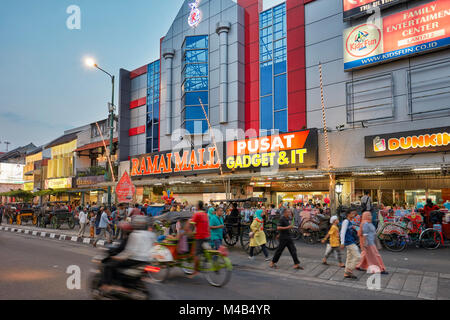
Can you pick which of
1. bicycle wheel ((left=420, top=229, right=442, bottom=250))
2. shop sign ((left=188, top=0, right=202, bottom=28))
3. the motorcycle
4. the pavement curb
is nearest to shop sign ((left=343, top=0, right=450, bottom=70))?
bicycle wheel ((left=420, top=229, right=442, bottom=250))

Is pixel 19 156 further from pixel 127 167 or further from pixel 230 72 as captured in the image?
pixel 230 72

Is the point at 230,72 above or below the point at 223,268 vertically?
above

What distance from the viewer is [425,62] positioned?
1791 centimetres

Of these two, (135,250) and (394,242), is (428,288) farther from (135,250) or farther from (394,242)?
(135,250)

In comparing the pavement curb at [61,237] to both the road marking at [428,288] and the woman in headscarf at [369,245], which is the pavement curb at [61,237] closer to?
the woman in headscarf at [369,245]

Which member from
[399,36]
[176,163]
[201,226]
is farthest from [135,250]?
[176,163]

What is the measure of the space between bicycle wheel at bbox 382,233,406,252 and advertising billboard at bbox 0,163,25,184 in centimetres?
5915

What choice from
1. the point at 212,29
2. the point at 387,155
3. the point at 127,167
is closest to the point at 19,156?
the point at 127,167

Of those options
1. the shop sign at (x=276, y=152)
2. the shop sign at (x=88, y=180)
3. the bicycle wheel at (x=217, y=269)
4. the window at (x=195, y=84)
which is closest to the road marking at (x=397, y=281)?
the bicycle wheel at (x=217, y=269)

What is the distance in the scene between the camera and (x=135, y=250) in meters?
5.45

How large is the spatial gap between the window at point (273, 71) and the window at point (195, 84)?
5245 mm

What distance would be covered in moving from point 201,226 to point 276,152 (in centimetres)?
1382

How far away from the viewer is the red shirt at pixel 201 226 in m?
7.81
